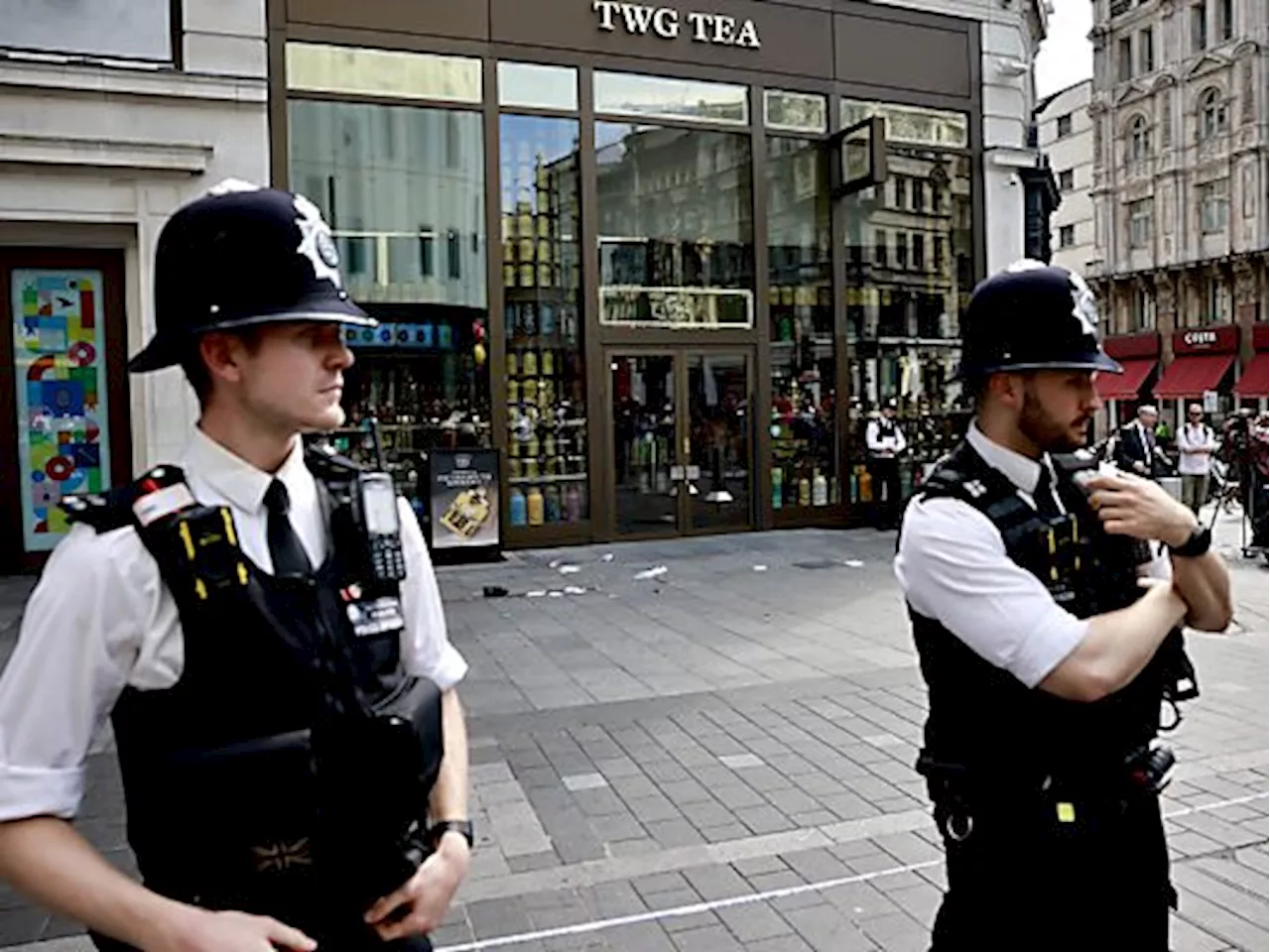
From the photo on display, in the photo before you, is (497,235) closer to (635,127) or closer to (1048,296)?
(635,127)

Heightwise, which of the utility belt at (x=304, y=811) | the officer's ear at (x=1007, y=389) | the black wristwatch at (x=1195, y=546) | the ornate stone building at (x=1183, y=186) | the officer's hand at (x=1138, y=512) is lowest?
the utility belt at (x=304, y=811)

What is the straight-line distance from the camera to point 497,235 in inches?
504

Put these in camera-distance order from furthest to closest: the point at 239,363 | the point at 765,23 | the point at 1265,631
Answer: the point at 765,23 → the point at 1265,631 → the point at 239,363

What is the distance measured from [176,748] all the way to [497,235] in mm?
11700

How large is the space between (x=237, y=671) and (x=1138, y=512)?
153 centimetres

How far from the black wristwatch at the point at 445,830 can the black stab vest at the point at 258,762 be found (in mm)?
153

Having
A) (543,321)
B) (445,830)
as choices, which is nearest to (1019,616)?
(445,830)

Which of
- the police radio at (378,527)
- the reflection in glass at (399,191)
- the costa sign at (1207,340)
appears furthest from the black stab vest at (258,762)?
the costa sign at (1207,340)

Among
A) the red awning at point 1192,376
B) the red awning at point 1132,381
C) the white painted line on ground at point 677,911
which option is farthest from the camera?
the red awning at point 1132,381

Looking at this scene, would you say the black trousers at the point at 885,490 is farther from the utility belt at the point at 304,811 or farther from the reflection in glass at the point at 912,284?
the utility belt at the point at 304,811

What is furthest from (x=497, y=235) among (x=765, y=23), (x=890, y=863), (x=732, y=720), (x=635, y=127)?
(x=890, y=863)

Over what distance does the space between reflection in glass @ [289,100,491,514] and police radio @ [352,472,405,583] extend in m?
10.3

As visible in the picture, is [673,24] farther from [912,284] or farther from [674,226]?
[912,284]

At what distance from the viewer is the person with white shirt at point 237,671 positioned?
5.02 ft
